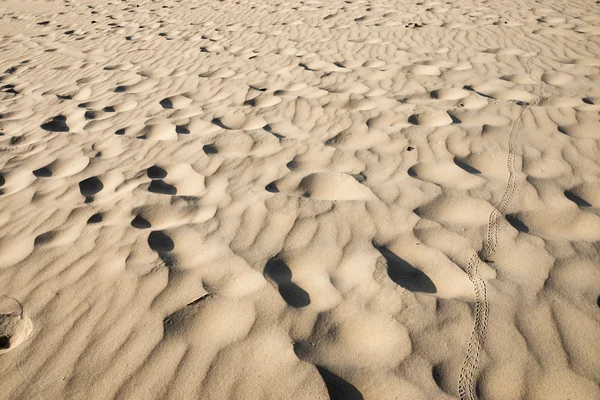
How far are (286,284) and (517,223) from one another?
121cm

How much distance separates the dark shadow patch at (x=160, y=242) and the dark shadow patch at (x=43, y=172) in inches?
48.0

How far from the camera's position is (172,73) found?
→ 4.90m

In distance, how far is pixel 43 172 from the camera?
2.99 metres

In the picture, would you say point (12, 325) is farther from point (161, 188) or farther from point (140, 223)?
point (161, 188)

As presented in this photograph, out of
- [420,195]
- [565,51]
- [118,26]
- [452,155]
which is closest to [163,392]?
[420,195]

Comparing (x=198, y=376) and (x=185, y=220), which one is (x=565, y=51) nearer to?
(x=185, y=220)

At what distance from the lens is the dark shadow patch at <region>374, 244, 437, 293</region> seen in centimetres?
183

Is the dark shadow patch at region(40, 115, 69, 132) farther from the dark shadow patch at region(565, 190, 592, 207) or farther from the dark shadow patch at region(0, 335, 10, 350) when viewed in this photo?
the dark shadow patch at region(565, 190, 592, 207)

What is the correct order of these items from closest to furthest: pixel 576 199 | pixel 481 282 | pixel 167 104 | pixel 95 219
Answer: pixel 481 282
pixel 576 199
pixel 95 219
pixel 167 104

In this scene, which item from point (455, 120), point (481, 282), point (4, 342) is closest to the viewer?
point (4, 342)

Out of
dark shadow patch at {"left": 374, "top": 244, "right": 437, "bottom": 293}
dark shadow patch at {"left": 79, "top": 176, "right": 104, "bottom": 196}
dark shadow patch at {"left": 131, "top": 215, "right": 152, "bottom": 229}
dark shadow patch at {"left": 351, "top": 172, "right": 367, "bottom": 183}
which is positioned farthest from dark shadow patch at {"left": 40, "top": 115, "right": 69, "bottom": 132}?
dark shadow patch at {"left": 374, "top": 244, "right": 437, "bottom": 293}

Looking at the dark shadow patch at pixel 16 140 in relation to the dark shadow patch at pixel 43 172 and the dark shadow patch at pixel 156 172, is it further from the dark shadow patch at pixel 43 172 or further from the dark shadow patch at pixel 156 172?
the dark shadow patch at pixel 156 172

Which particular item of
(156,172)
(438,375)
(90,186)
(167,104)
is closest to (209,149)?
(156,172)

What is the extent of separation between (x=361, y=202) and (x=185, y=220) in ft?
3.22
